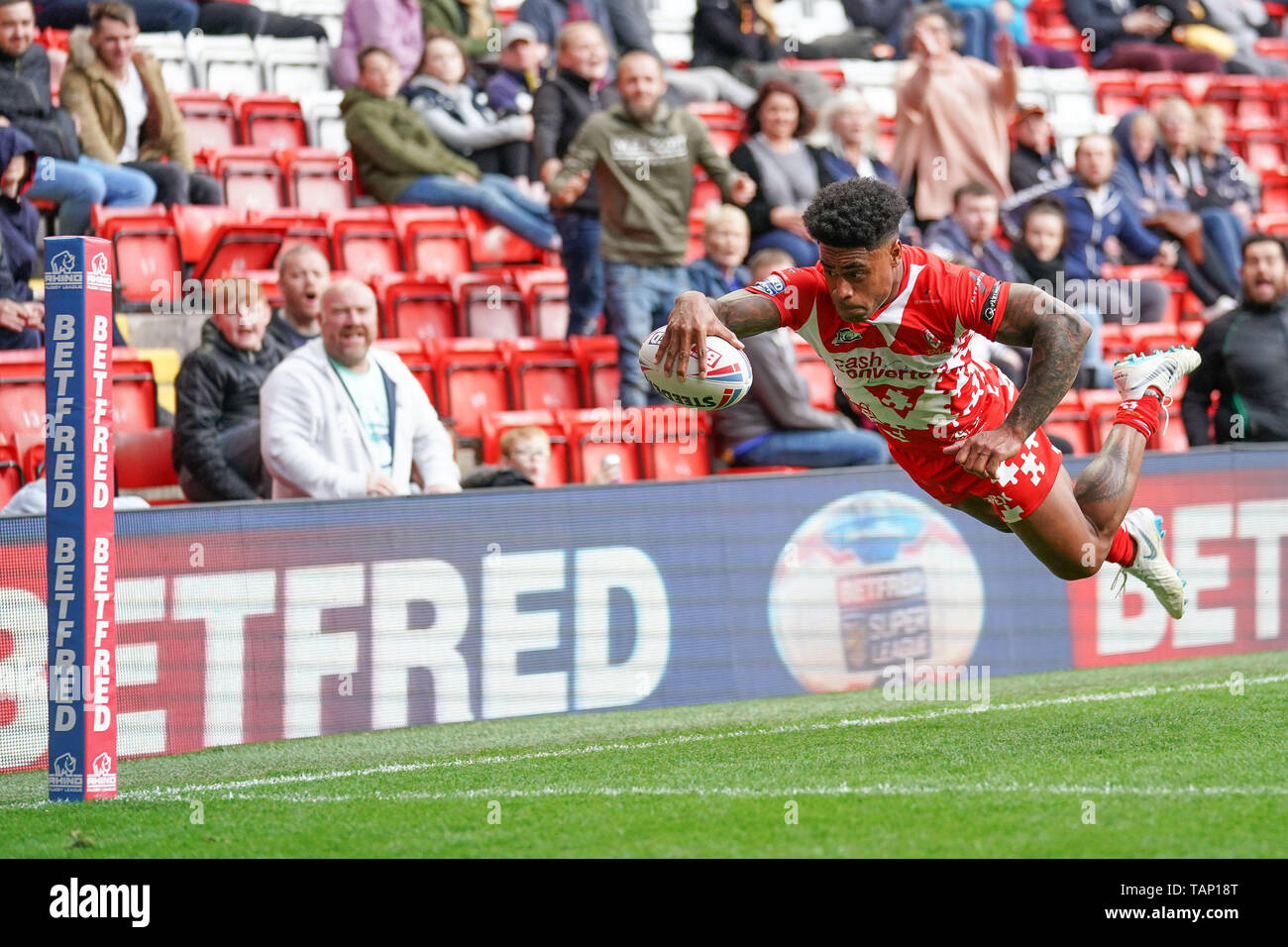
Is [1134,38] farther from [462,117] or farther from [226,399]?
[226,399]

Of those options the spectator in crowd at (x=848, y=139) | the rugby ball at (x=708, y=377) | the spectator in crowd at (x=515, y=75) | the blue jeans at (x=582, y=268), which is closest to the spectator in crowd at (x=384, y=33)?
the spectator in crowd at (x=515, y=75)

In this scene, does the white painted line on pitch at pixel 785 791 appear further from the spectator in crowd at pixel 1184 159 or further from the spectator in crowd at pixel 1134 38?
the spectator in crowd at pixel 1134 38

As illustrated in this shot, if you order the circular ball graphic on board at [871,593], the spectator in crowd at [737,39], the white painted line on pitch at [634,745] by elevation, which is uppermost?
the spectator in crowd at [737,39]

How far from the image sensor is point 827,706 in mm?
9766

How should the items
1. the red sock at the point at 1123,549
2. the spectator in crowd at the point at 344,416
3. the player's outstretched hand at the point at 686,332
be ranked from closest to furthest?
the player's outstretched hand at the point at 686,332, the red sock at the point at 1123,549, the spectator in crowd at the point at 344,416

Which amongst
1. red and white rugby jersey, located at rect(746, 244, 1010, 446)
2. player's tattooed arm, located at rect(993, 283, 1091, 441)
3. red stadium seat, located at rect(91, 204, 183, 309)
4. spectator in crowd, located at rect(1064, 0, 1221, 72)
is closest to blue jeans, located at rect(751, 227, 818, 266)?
red stadium seat, located at rect(91, 204, 183, 309)

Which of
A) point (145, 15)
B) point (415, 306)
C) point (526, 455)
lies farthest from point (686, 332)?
point (145, 15)

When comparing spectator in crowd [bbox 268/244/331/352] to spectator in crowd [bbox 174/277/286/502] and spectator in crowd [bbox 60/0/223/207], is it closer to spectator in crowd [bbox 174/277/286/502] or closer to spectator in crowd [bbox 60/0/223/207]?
spectator in crowd [bbox 174/277/286/502]

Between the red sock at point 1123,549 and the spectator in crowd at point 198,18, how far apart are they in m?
9.44

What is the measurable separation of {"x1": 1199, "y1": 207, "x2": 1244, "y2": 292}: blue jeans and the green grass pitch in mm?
8575

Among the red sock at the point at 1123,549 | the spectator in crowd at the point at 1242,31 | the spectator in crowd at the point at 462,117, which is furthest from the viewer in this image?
the spectator in crowd at the point at 1242,31

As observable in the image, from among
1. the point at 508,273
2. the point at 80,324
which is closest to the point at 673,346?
the point at 80,324

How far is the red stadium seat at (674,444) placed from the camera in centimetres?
1229
